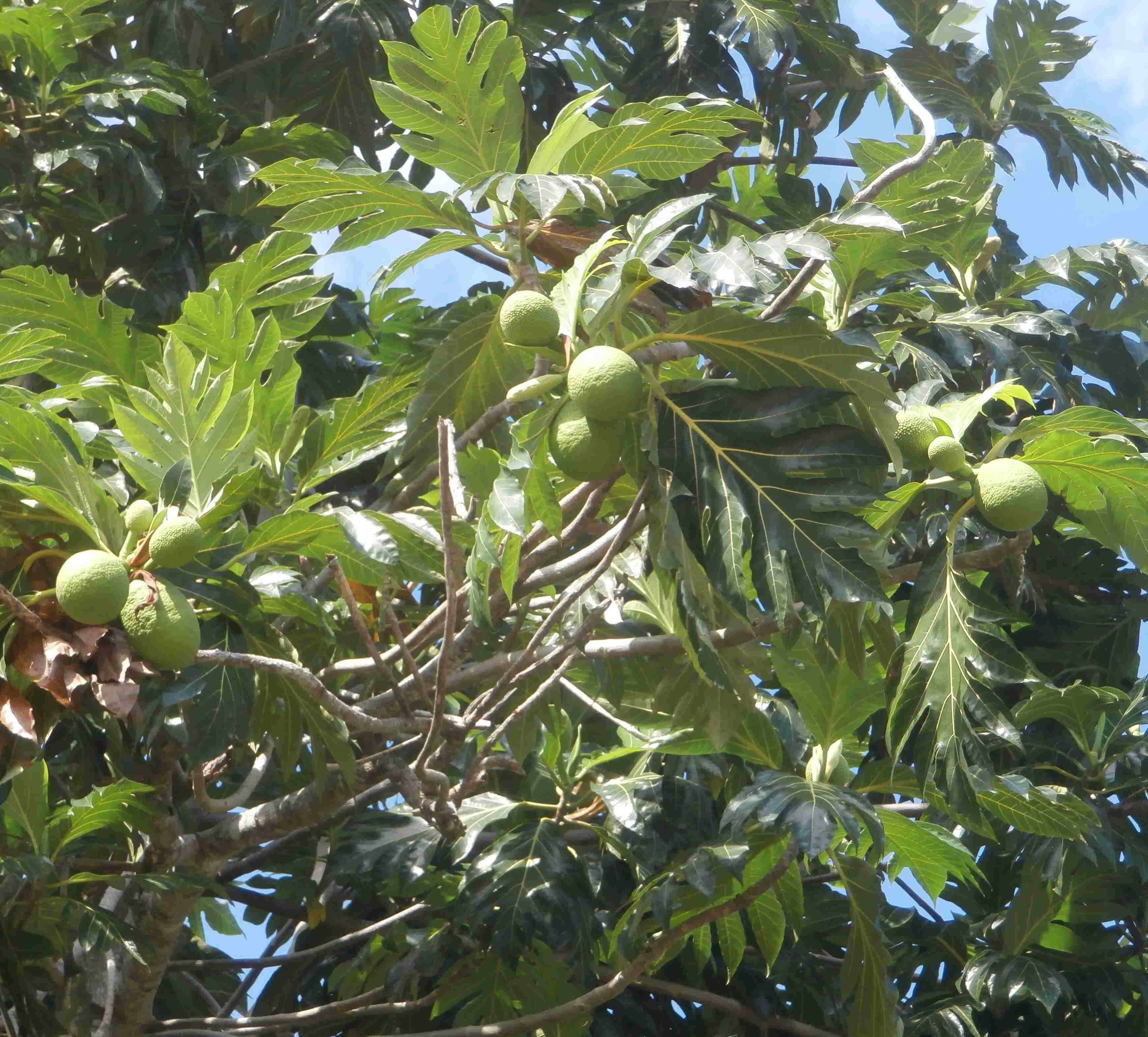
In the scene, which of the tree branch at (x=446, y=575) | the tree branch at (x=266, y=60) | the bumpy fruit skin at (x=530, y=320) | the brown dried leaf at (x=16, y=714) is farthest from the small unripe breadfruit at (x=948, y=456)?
the tree branch at (x=266, y=60)

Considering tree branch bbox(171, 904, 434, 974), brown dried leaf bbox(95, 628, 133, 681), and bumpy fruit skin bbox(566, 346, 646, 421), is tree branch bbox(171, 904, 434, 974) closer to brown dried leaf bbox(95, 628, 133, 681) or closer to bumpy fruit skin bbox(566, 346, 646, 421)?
brown dried leaf bbox(95, 628, 133, 681)

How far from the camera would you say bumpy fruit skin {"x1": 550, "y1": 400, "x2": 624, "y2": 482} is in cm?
153

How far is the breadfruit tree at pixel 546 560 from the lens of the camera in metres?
1.68

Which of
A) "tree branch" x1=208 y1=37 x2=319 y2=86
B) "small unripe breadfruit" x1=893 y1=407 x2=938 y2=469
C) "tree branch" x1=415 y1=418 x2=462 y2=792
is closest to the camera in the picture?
"tree branch" x1=415 y1=418 x2=462 y2=792

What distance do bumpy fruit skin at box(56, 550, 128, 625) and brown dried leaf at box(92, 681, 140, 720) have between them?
8cm

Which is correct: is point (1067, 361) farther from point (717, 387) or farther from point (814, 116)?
point (717, 387)

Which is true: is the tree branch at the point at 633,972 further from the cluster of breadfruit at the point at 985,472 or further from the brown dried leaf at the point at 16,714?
the brown dried leaf at the point at 16,714

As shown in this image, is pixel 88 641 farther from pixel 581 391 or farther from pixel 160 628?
pixel 581 391

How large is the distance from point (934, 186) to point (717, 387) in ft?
1.97

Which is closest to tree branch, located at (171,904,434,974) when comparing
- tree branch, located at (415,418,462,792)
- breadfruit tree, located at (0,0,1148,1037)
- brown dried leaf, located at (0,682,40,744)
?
breadfruit tree, located at (0,0,1148,1037)

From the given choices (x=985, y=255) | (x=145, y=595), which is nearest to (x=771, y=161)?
(x=985, y=255)

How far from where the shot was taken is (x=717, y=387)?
166cm

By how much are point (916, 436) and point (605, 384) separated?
529 millimetres

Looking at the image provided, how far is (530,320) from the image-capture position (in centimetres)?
158
